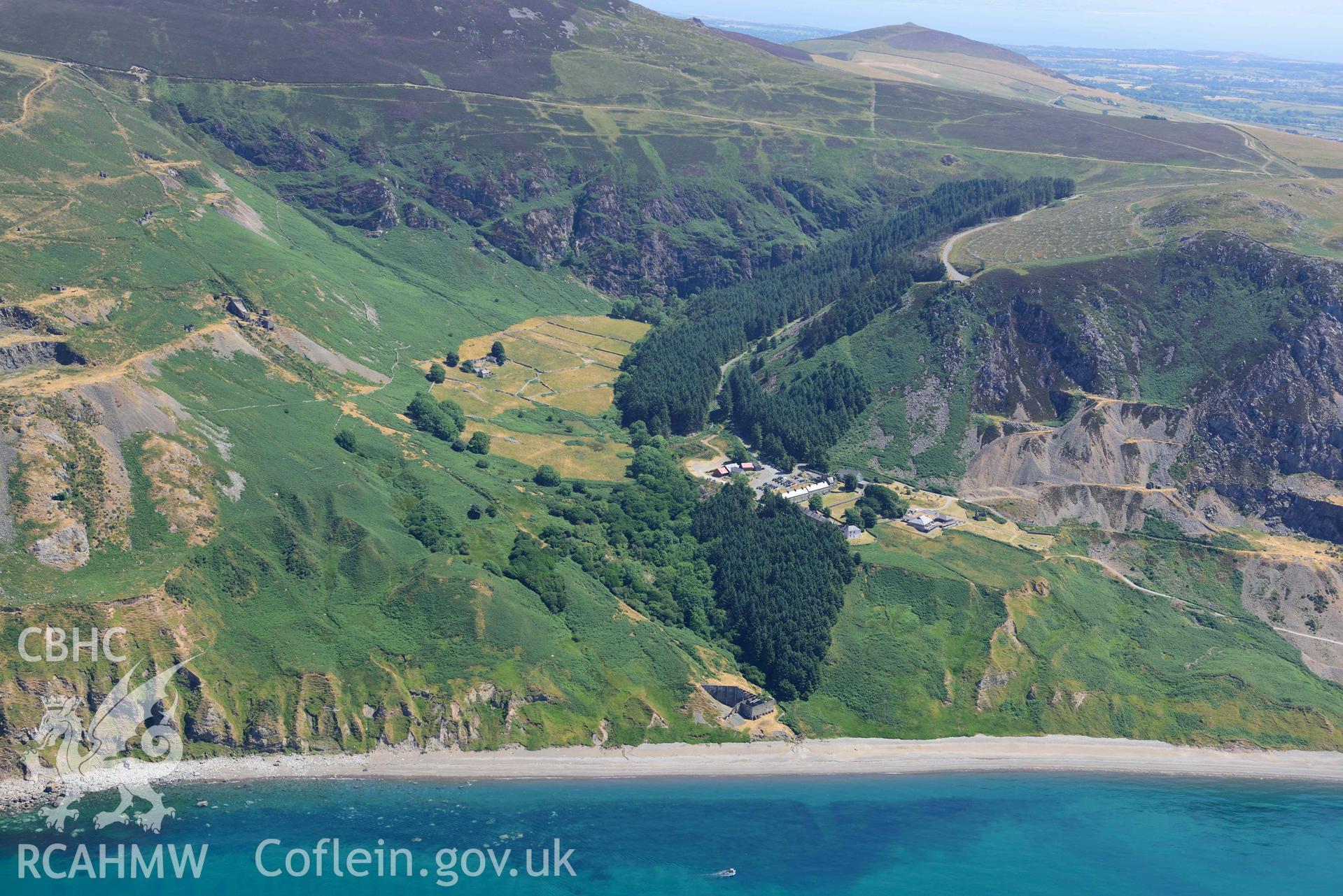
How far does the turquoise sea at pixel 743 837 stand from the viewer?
104688 mm

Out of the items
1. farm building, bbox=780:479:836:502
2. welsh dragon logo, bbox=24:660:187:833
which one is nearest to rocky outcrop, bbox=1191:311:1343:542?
farm building, bbox=780:479:836:502

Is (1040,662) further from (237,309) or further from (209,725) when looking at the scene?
(237,309)

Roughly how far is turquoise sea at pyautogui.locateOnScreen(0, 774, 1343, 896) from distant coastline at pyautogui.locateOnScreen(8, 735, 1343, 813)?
1785 mm

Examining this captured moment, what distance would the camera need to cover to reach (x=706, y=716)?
5162 inches

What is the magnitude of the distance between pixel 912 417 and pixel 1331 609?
69193 mm

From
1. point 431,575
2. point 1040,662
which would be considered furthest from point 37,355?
point 1040,662

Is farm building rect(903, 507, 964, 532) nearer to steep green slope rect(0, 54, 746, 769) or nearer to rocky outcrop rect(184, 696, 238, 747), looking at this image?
steep green slope rect(0, 54, 746, 769)

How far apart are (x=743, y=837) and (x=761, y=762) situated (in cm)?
1366

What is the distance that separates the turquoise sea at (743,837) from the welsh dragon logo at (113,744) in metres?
1.87

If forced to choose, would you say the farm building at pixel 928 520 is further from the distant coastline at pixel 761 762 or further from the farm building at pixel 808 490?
the distant coastline at pixel 761 762

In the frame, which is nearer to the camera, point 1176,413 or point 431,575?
point 431,575

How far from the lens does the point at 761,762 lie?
128 m

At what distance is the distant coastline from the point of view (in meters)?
116

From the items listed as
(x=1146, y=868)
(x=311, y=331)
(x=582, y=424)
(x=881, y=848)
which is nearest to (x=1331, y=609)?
(x=1146, y=868)
